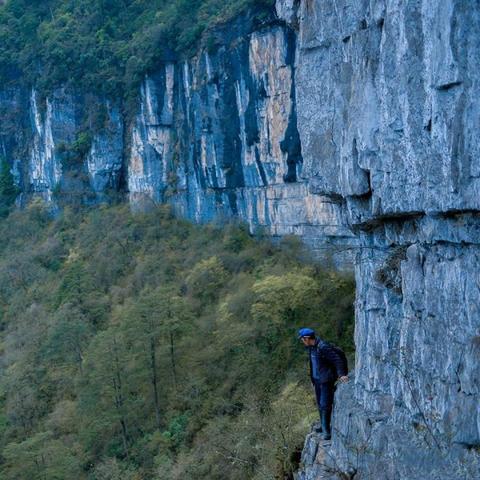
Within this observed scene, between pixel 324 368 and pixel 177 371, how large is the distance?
12.4 metres

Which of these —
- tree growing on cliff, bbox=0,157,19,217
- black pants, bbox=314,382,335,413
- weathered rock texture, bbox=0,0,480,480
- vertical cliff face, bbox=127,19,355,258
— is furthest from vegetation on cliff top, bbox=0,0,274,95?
black pants, bbox=314,382,335,413

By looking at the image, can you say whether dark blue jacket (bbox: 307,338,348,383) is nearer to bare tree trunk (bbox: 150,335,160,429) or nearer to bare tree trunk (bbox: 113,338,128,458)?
bare tree trunk (bbox: 150,335,160,429)

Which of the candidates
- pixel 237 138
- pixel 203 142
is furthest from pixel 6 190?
pixel 237 138

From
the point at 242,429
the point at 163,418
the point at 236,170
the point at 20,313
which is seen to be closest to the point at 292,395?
the point at 242,429

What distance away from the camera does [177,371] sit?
19000mm

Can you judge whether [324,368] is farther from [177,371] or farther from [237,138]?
[237,138]

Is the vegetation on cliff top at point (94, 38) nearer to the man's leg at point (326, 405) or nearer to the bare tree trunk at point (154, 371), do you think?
the bare tree trunk at point (154, 371)

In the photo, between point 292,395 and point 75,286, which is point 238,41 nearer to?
point 75,286

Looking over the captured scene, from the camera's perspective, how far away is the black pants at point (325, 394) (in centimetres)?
726

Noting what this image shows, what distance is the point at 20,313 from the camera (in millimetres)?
29438

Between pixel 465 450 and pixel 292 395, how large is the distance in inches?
380

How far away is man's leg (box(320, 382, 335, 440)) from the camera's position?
7.29 m

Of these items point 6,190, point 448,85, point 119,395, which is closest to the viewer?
point 448,85

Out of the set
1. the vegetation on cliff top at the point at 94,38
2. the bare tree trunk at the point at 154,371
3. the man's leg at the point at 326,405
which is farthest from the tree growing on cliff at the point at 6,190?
the man's leg at the point at 326,405
